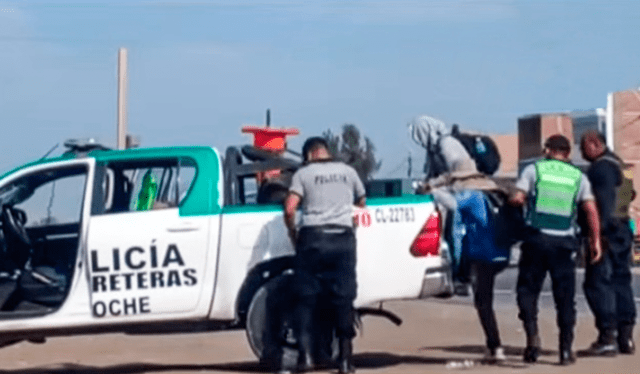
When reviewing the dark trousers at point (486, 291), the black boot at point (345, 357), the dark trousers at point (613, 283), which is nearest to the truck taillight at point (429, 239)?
the dark trousers at point (486, 291)

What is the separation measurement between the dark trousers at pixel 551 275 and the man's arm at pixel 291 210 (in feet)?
6.10

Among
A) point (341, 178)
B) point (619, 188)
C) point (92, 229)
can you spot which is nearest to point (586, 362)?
point (619, 188)

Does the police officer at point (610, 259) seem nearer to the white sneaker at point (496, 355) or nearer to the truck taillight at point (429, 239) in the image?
the white sneaker at point (496, 355)

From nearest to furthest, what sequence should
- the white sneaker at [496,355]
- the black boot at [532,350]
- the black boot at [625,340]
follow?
the black boot at [532,350] < the white sneaker at [496,355] < the black boot at [625,340]

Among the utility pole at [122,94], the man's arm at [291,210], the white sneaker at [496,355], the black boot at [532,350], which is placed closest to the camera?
the man's arm at [291,210]

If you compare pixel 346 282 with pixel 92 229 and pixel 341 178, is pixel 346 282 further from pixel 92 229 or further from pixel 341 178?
pixel 92 229

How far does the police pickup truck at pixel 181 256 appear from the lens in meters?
11.3

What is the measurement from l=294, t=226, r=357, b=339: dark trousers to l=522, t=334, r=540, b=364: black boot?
60.5 inches

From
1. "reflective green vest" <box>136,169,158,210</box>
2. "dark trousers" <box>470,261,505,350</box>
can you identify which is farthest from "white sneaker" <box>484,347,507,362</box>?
"reflective green vest" <box>136,169,158,210</box>

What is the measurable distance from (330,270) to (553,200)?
5.94 feet

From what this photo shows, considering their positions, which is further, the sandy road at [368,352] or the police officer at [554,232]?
the sandy road at [368,352]

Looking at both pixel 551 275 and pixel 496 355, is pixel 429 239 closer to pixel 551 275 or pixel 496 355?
pixel 551 275

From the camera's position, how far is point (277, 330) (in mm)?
11492

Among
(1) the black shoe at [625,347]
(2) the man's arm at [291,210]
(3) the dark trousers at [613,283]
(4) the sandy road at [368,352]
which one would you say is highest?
(2) the man's arm at [291,210]
